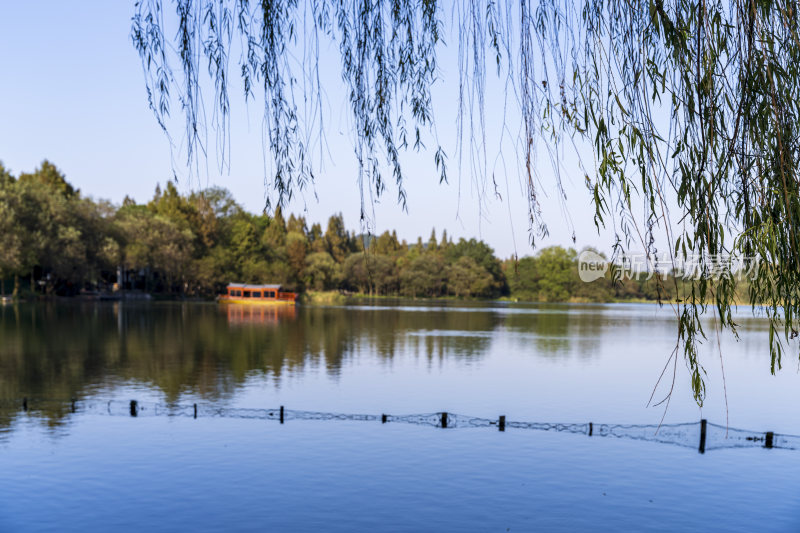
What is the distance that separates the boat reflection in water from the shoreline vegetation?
16.3 ft

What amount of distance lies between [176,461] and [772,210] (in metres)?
21.1

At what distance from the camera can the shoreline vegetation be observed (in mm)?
76125

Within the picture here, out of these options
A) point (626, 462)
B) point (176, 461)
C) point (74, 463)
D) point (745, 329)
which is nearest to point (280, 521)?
point (176, 461)

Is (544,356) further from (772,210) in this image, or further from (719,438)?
(772,210)

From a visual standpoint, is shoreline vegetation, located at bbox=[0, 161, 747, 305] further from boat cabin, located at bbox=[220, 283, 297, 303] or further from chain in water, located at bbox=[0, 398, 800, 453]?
chain in water, located at bbox=[0, 398, 800, 453]

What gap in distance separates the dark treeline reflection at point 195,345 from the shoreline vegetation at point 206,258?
6668mm

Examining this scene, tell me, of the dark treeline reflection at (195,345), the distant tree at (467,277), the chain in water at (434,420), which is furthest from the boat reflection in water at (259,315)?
the chain in water at (434,420)

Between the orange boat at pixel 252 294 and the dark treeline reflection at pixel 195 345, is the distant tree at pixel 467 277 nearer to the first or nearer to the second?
the orange boat at pixel 252 294

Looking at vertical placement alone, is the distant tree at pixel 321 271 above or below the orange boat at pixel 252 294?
above

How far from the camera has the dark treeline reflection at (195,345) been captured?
37469 millimetres

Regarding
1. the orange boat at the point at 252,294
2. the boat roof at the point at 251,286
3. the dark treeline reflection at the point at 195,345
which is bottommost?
the dark treeline reflection at the point at 195,345

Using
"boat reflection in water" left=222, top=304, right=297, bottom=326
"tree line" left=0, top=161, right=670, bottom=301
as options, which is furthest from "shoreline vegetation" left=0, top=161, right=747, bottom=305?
"boat reflection in water" left=222, top=304, right=297, bottom=326

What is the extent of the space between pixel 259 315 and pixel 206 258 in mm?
16895

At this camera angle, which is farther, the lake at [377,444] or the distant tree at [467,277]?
the distant tree at [467,277]
